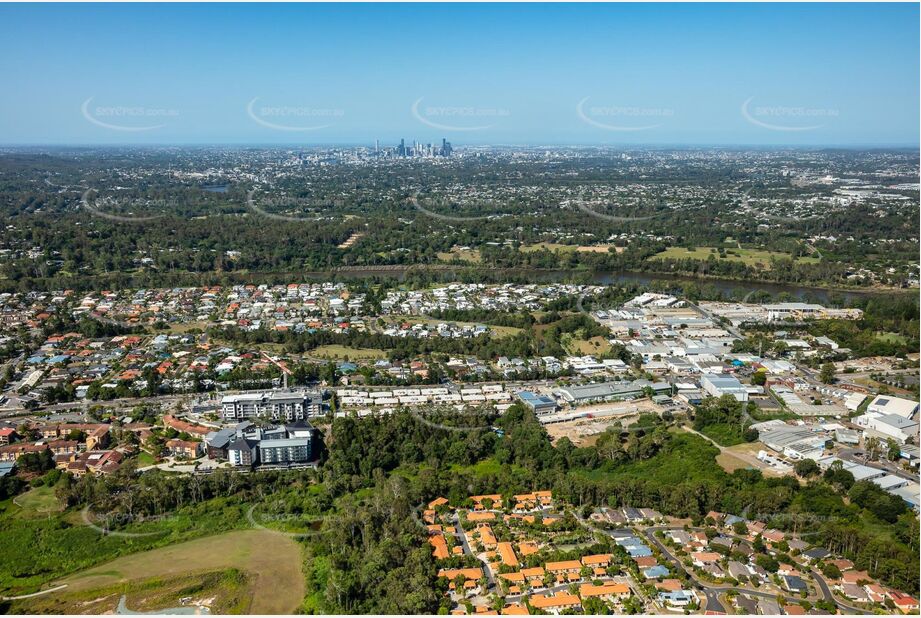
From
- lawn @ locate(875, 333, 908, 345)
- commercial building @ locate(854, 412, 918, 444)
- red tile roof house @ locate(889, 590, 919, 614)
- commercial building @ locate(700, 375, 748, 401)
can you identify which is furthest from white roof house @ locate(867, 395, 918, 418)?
red tile roof house @ locate(889, 590, 919, 614)

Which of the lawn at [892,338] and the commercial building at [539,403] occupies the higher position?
the lawn at [892,338]

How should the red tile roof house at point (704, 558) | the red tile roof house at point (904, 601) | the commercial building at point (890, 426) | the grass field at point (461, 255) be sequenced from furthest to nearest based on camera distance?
the grass field at point (461, 255), the commercial building at point (890, 426), the red tile roof house at point (704, 558), the red tile roof house at point (904, 601)

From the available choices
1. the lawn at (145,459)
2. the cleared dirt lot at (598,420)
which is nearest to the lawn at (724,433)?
the cleared dirt lot at (598,420)

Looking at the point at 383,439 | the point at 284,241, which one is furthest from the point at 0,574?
the point at 284,241

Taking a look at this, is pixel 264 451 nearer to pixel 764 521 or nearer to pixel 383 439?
pixel 383 439

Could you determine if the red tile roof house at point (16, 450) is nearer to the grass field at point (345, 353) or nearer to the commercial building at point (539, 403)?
the grass field at point (345, 353)

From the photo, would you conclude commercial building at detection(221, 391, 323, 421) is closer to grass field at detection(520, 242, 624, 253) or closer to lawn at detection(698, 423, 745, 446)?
lawn at detection(698, 423, 745, 446)
